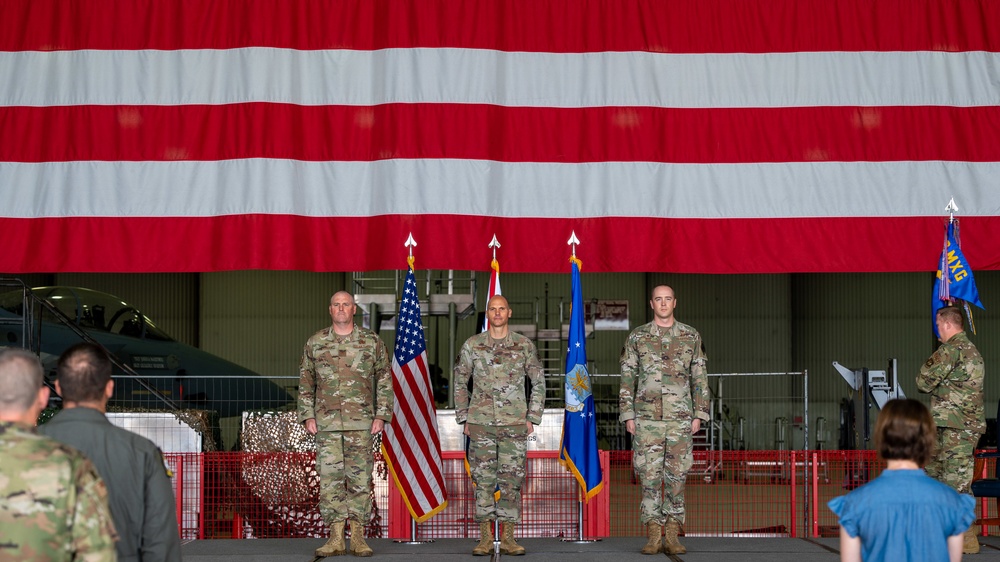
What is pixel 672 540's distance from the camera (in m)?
6.76

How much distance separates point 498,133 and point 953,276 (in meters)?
3.35

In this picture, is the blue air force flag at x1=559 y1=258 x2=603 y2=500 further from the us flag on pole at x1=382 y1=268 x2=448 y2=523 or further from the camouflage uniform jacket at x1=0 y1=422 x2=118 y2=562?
the camouflage uniform jacket at x1=0 y1=422 x2=118 y2=562

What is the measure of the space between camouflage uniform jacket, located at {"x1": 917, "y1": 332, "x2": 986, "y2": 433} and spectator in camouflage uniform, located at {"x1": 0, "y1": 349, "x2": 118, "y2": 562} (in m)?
5.45

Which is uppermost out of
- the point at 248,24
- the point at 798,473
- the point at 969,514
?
the point at 248,24

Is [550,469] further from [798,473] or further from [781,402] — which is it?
[781,402]

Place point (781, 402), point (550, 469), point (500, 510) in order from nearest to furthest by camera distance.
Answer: point (500, 510) → point (550, 469) → point (781, 402)

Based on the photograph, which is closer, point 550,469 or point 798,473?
point 550,469

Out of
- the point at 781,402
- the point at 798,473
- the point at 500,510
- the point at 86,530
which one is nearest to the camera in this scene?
the point at 86,530

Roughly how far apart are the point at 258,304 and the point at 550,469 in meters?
15.1

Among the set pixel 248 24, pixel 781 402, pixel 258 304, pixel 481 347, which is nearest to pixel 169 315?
pixel 258 304

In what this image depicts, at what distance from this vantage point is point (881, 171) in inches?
320

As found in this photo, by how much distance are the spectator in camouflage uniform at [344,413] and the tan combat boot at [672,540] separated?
1.80 meters

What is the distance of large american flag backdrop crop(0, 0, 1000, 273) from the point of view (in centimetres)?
801

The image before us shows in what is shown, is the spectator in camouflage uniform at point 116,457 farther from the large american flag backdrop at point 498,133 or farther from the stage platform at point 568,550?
the large american flag backdrop at point 498,133
